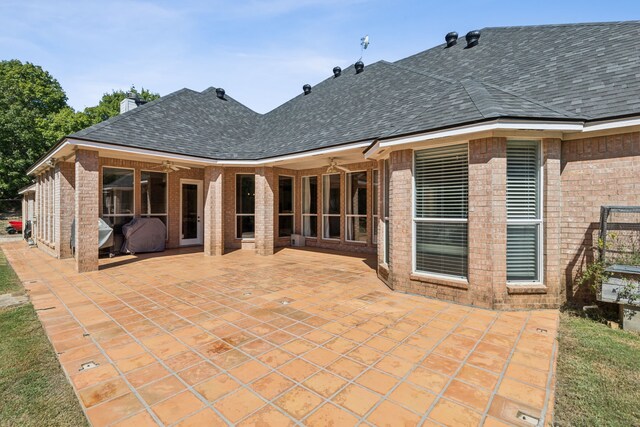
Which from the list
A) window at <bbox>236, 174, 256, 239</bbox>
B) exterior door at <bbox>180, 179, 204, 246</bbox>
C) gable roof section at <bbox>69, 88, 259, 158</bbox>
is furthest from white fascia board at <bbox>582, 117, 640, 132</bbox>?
exterior door at <bbox>180, 179, 204, 246</bbox>

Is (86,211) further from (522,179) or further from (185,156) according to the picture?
(522,179)

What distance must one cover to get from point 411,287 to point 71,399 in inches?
203

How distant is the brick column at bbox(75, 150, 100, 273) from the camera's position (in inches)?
300

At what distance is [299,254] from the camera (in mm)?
10641

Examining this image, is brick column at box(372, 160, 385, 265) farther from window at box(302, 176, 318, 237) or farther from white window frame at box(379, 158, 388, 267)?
window at box(302, 176, 318, 237)

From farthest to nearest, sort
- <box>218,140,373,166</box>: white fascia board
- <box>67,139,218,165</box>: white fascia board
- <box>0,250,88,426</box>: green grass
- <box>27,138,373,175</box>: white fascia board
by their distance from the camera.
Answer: <box>218,140,373,166</box>: white fascia board
<box>27,138,373,175</box>: white fascia board
<box>67,139,218,165</box>: white fascia board
<box>0,250,88,426</box>: green grass

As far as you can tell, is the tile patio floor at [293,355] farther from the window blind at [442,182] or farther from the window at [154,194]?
the window at [154,194]

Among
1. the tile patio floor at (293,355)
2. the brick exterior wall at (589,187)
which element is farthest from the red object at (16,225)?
the brick exterior wall at (589,187)

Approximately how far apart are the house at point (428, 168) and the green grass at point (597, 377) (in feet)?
3.50

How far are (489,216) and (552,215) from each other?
1140mm

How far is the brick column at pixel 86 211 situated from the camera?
25.0 ft

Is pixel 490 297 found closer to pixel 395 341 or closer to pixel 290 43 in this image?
pixel 395 341

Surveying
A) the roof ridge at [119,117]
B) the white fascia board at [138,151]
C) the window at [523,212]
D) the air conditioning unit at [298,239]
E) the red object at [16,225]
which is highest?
the roof ridge at [119,117]

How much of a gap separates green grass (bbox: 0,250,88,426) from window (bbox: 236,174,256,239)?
784 centimetres
